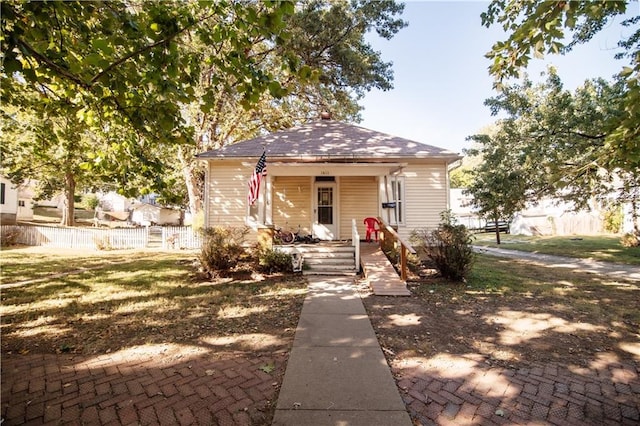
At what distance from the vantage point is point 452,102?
1470 centimetres

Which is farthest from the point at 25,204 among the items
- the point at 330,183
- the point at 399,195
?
the point at 399,195

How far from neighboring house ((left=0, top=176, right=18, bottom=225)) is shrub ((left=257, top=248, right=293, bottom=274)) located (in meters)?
27.8

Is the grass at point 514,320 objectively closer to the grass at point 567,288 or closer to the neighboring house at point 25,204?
the grass at point 567,288

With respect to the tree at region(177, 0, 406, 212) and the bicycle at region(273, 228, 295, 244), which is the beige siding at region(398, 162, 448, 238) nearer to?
the bicycle at region(273, 228, 295, 244)

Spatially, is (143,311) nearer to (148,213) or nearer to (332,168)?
(332,168)

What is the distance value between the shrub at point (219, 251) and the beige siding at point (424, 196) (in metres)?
6.36

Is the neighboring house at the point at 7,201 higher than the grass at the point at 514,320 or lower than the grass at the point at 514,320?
higher

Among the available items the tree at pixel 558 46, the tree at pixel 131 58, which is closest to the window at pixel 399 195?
the tree at pixel 558 46

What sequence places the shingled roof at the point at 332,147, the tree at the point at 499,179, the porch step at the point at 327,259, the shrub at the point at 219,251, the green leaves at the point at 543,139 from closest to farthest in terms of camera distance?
the shrub at the point at 219,251, the porch step at the point at 327,259, the shingled roof at the point at 332,147, the green leaves at the point at 543,139, the tree at the point at 499,179

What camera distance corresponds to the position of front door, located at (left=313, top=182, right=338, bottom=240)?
1245 centimetres

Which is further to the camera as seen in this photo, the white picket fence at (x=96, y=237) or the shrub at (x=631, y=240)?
the white picket fence at (x=96, y=237)

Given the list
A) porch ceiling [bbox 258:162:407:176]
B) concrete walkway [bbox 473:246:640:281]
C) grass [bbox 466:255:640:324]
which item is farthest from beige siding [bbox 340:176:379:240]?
concrete walkway [bbox 473:246:640:281]

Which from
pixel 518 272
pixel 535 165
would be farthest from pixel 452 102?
pixel 518 272

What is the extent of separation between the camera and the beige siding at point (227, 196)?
38.8 feet
